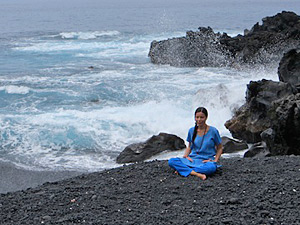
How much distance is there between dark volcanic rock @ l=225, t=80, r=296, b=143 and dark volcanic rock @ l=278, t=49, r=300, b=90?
1.12m

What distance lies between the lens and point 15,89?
711 inches

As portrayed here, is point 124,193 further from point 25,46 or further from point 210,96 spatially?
point 25,46

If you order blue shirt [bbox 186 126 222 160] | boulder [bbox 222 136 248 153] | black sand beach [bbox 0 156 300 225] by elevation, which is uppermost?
blue shirt [bbox 186 126 222 160]

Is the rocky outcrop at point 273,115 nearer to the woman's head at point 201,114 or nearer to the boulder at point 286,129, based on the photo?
the boulder at point 286,129

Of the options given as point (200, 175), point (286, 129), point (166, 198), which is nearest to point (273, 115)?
point (286, 129)

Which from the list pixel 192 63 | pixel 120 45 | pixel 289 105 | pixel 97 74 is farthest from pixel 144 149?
pixel 120 45

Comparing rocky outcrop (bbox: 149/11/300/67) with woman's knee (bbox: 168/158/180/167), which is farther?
rocky outcrop (bbox: 149/11/300/67)

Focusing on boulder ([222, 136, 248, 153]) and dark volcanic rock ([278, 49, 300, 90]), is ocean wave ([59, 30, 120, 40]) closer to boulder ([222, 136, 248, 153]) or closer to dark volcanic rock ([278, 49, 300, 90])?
dark volcanic rock ([278, 49, 300, 90])

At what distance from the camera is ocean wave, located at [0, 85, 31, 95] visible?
17.6 m

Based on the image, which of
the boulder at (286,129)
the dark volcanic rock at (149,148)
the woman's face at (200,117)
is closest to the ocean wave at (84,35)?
the dark volcanic rock at (149,148)

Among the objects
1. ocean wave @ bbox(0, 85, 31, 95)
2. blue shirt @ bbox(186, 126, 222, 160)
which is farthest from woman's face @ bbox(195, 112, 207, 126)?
ocean wave @ bbox(0, 85, 31, 95)

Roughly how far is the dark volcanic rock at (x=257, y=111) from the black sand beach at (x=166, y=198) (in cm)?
385

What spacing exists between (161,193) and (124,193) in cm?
47

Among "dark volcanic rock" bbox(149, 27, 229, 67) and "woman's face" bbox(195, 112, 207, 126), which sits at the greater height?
"woman's face" bbox(195, 112, 207, 126)
